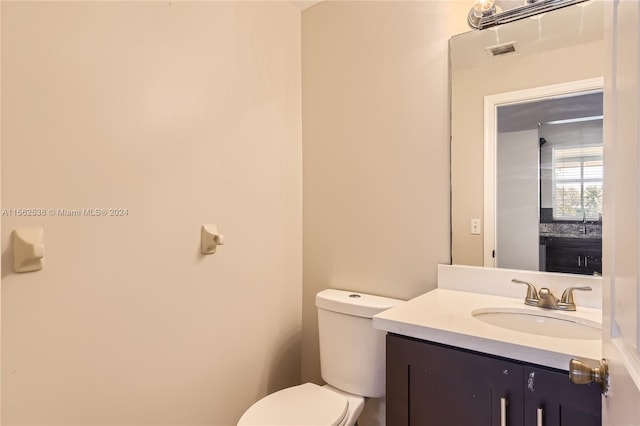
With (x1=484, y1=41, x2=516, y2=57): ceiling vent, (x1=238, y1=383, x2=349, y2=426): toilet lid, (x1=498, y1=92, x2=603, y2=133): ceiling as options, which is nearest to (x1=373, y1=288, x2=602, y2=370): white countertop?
(x1=238, y1=383, x2=349, y2=426): toilet lid

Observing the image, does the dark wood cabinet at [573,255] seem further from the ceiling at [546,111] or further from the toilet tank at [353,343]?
the toilet tank at [353,343]

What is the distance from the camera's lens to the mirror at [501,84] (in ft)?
4.07

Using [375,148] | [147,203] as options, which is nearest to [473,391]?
[375,148]

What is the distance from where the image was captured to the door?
1.55 feet

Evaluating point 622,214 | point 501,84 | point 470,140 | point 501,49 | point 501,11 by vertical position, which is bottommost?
point 622,214

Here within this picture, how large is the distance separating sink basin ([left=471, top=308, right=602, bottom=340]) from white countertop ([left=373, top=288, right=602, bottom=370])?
15 mm

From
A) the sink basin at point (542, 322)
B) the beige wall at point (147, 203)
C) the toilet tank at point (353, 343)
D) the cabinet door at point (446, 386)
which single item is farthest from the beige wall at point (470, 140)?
the beige wall at point (147, 203)

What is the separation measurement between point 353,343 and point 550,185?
98 centimetres

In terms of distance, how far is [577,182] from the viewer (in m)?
1.24

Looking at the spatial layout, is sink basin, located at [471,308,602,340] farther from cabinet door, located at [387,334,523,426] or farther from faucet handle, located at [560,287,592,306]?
cabinet door, located at [387,334,523,426]

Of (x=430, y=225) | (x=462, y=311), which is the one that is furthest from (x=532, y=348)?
(x=430, y=225)

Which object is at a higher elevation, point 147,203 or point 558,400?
point 147,203

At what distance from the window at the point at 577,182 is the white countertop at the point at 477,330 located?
1.09 ft

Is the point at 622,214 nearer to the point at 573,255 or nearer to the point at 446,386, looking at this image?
the point at 446,386
